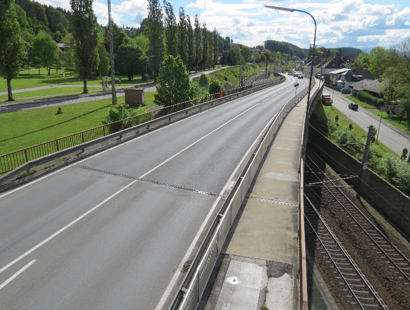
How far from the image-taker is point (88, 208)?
34.8ft

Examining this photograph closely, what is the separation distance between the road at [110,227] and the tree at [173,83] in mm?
17717

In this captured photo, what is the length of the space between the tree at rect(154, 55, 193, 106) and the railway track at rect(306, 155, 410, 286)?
60.0 feet

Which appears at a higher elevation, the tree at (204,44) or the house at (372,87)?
the tree at (204,44)

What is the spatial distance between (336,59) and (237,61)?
5009 cm

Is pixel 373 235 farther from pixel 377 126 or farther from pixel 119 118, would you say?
pixel 377 126

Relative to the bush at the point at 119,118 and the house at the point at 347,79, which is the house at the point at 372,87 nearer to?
the house at the point at 347,79

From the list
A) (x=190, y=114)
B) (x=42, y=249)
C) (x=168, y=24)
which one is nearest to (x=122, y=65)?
(x=168, y=24)

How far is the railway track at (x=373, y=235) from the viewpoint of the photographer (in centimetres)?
1675

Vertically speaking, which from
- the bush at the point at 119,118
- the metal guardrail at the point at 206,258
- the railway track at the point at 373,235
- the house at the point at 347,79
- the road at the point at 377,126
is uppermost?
the house at the point at 347,79

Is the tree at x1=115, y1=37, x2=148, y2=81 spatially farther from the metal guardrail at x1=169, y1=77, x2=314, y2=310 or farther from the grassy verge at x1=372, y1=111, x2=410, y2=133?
the metal guardrail at x1=169, y1=77, x2=314, y2=310

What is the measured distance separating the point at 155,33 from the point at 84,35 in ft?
68.8

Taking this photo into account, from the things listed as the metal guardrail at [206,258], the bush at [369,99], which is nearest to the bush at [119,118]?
the metal guardrail at [206,258]

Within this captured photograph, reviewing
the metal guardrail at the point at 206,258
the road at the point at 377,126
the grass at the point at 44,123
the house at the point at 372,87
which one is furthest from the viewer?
the house at the point at 372,87

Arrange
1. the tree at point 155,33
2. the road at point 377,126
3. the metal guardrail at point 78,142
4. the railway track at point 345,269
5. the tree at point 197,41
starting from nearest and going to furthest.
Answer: the metal guardrail at point 78,142 < the railway track at point 345,269 < the road at point 377,126 < the tree at point 155,33 < the tree at point 197,41
